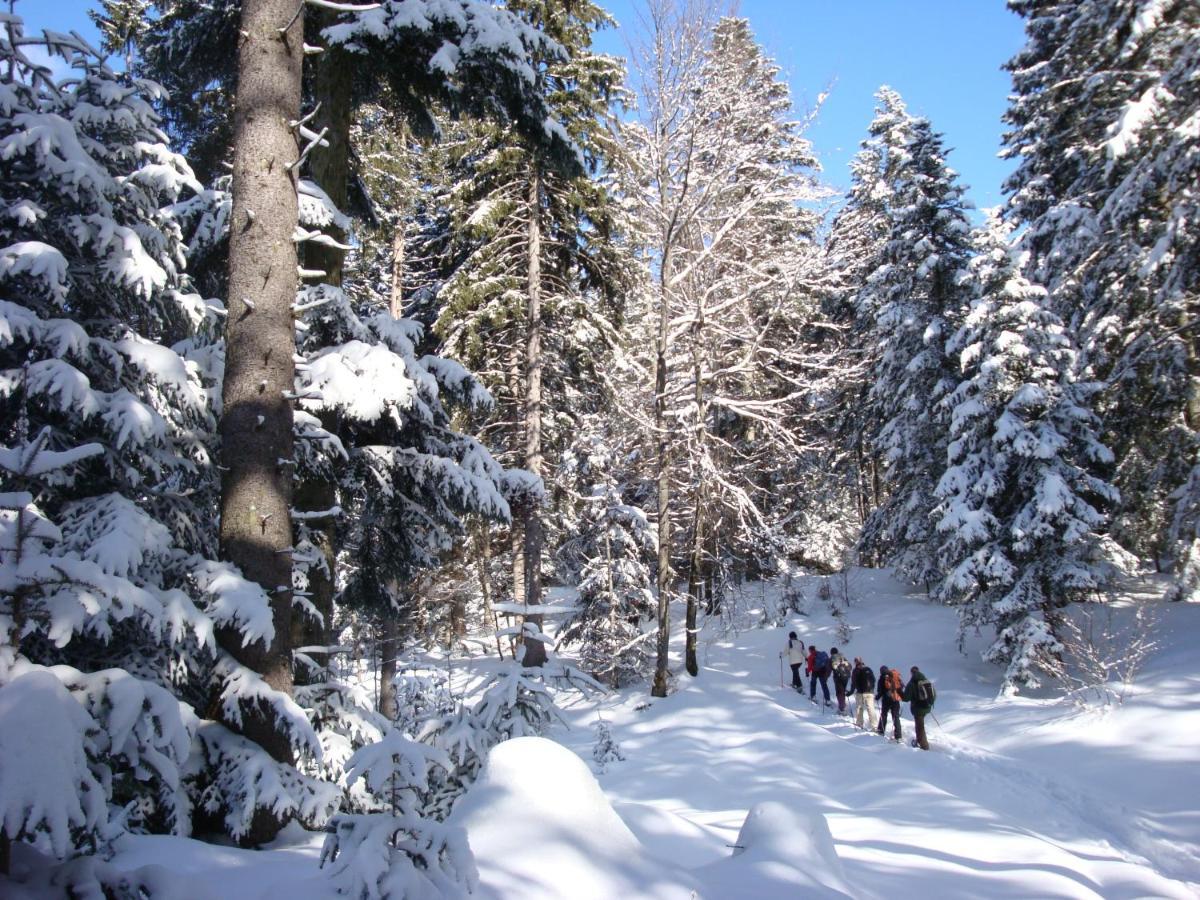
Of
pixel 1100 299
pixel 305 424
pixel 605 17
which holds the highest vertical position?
pixel 605 17

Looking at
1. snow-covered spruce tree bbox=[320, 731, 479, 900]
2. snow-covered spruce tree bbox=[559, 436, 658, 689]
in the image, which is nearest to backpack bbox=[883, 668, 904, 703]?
snow-covered spruce tree bbox=[559, 436, 658, 689]

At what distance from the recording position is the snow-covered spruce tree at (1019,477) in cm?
1518

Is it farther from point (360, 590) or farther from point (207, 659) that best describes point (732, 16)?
point (207, 659)

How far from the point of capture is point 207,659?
4.06m

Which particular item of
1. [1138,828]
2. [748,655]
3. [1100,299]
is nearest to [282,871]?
[1138,828]

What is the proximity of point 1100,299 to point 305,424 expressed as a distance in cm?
1401

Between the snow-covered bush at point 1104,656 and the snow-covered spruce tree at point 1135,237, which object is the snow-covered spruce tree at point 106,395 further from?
the snow-covered bush at point 1104,656

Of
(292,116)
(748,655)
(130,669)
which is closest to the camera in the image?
(130,669)

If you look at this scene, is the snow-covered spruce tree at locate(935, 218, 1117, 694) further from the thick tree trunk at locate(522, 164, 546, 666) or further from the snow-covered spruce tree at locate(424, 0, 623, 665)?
the thick tree trunk at locate(522, 164, 546, 666)

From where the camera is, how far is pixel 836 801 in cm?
938

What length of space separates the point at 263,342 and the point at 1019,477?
1650cm

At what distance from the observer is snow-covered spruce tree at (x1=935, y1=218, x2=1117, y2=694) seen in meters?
15.2

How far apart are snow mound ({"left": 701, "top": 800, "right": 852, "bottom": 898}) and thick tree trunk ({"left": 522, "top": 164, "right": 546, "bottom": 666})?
10.3m

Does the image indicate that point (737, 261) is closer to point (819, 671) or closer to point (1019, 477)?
point (1019, 477)
